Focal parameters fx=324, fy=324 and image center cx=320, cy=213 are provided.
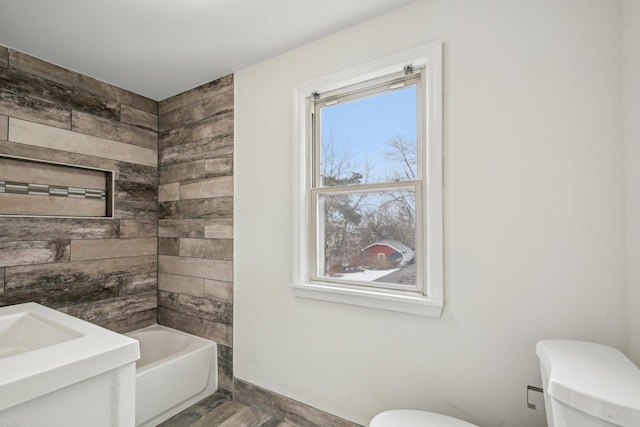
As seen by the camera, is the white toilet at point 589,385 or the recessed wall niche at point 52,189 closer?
the white toilet at point 589,385

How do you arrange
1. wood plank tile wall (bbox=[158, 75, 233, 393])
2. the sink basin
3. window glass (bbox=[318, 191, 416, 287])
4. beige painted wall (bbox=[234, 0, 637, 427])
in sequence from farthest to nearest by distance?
wood plank tile wall (bbox=[158, 75, 233, 393])
window glass (bbox=[318, 191, 416, 287])
the sink basin
beige painted wall (bbox=[234, 0, 637, 427])

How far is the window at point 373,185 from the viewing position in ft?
5.32

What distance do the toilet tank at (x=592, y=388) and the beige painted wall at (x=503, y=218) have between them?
254 millimetres

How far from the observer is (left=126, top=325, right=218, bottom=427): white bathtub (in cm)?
200

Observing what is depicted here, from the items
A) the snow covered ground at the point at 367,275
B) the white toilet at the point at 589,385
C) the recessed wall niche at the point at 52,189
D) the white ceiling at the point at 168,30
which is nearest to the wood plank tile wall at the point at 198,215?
the white ceiling at the point at 168,30

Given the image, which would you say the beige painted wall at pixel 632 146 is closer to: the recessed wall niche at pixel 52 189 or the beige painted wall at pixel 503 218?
the beige painted wall at pixel 503 218

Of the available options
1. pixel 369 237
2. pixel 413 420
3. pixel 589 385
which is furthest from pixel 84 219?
pixel 589 385

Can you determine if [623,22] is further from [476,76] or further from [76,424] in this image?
[76,424]

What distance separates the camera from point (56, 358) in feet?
3.46

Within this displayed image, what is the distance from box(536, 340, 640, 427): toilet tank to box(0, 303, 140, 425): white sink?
1392 millimetres

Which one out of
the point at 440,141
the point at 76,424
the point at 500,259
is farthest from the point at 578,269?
the point at 76,424

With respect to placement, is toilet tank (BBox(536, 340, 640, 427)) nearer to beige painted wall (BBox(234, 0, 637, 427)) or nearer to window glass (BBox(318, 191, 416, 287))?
beige painted wall (BBox(234, 0, 637, 427))

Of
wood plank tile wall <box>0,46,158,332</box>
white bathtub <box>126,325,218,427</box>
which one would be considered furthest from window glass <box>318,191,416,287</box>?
wood plank tile wall <box>0,46,158,332</box>

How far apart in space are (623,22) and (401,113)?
93cm
